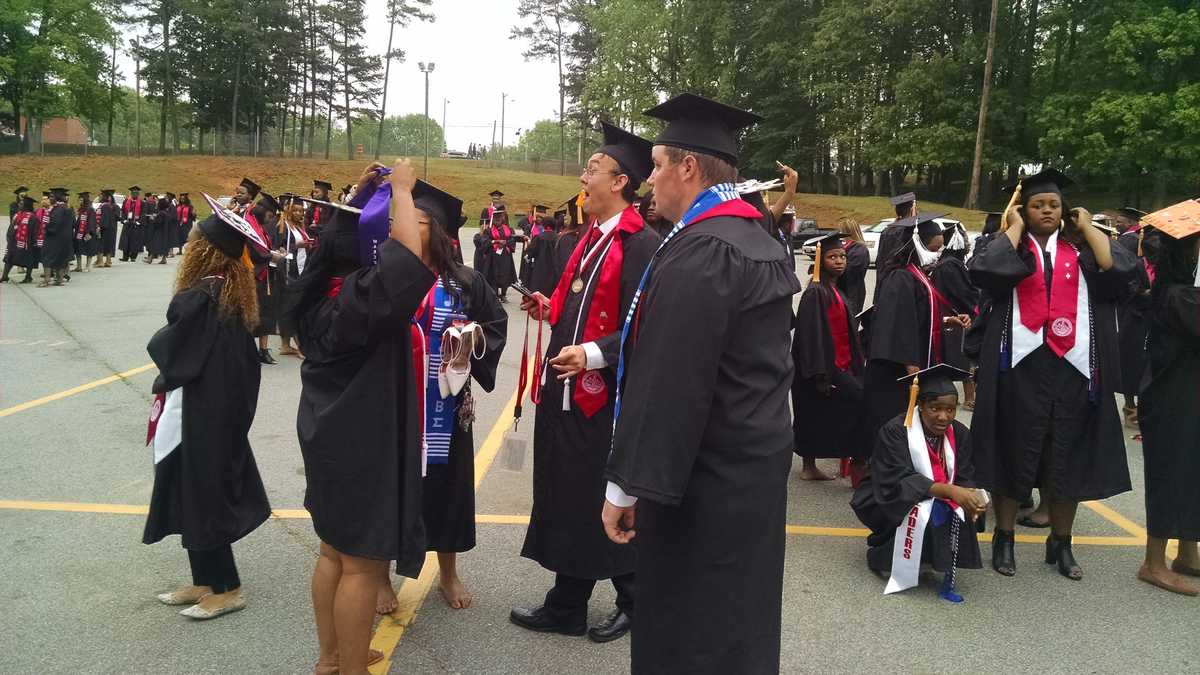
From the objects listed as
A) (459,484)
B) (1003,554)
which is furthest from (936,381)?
(459,484)

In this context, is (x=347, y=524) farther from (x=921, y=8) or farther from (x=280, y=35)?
(x=280, y=35)

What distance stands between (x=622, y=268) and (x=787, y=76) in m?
48.8

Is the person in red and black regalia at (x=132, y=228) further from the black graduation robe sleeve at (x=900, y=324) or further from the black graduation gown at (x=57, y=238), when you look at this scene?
the black graduation robe sleeve at (x=900, y=324)

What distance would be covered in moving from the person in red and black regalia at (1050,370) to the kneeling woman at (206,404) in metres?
3.94

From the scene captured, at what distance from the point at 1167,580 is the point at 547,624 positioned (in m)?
3.39

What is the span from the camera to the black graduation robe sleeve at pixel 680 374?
2.17m

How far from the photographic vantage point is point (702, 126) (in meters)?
2.58

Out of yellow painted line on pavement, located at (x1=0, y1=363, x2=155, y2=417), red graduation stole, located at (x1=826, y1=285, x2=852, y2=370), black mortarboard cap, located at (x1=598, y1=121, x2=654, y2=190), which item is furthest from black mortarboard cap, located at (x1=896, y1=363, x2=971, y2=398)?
yellow painted line on pavement, located at (x1=0, y1=363, x2=155, y2=417)

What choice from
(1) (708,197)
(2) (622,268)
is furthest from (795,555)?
(1) (708,197)

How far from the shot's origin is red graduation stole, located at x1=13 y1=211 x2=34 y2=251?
1688cm

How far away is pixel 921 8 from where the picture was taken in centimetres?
3975

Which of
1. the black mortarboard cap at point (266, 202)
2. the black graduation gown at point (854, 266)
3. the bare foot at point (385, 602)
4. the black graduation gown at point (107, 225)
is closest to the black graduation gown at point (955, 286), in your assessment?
the black graduation gown at point (854, 266)

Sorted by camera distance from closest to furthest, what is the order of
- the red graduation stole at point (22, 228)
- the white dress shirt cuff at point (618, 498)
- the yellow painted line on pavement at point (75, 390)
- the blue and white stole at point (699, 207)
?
the white dress shirt cuff at point (618, 498)
the blue and white stole at point (699, 207)
the yellow painted line on pavement at point (75, 390)
the red graduation stole at point (22, 228)

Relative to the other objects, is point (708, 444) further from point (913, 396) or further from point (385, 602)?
point (913, 396)
